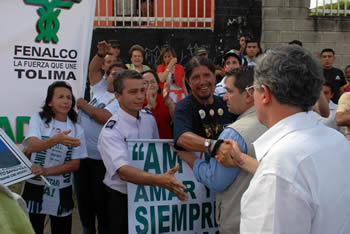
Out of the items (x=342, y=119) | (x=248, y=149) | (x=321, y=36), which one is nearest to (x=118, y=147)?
(x=248, y=149)

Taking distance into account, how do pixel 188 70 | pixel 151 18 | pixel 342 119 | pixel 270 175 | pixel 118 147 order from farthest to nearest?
1. pixel 151 18
2. pixel 342 119
3. pixel 188 70
4. pixel 118 147
5. pixel 270 175

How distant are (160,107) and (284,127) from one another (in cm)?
256

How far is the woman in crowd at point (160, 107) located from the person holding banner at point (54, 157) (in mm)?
741

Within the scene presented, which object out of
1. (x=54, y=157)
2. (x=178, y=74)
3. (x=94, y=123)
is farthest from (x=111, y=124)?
(x=178, y=74)

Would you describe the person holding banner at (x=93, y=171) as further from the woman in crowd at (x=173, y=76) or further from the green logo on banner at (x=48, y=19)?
the woman in crowd at (x=173, y=76)

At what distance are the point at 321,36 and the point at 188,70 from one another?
7244 millimetres

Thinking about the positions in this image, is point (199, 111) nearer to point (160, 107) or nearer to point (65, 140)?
point (160, 107)

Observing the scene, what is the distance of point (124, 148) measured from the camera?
3.18 meters

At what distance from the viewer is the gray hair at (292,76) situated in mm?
1562

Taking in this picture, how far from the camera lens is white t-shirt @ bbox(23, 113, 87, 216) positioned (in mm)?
3455

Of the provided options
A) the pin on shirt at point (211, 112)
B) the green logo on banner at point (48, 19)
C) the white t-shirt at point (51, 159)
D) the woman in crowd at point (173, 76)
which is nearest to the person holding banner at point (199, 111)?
the pin on shirt at point (211, 112)

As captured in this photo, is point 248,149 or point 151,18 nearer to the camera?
point 248,149

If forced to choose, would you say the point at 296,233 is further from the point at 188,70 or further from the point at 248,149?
the point at 188,70

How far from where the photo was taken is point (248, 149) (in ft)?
7.72
